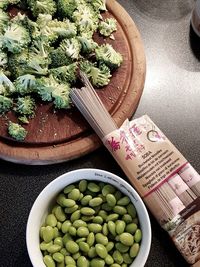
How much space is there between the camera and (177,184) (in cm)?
112

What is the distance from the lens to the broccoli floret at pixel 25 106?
3.98 feet

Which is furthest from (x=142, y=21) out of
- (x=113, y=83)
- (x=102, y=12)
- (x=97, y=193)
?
(x=97, y=193)

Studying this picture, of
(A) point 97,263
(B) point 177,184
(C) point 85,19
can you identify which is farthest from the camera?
(C) point 85,19

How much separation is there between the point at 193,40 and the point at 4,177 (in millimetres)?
763

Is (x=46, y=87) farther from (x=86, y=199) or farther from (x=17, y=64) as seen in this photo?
(x=86, y=199)

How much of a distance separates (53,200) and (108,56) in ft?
1.49

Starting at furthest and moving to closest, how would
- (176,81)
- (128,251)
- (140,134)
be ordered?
(176,81), (140,134), (128,251)

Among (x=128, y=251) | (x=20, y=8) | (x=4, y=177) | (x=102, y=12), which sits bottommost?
(x=4, y=177)

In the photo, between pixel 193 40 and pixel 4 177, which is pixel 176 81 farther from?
pixel 4 177

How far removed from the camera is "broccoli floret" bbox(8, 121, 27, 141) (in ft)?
3.88

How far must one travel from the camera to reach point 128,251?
1.03 metres

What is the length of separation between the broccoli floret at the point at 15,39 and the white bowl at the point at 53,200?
427 mm

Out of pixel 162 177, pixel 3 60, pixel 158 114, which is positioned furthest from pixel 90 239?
pixel 3 60

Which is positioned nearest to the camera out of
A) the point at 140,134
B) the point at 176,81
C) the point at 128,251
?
the point at 128,251
